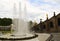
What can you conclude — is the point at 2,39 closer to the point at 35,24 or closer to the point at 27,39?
the point at 27,39

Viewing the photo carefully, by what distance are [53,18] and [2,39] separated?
32.7 metres

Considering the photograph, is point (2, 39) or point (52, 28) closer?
point (2, 39)

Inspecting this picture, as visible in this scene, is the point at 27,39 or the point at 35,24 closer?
the point at 27,39

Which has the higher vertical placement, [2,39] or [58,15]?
[58,15]

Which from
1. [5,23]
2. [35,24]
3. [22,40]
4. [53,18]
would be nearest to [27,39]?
[22,40]

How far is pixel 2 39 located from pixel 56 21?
33010 millimetres

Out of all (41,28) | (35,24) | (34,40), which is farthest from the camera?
(35,24)

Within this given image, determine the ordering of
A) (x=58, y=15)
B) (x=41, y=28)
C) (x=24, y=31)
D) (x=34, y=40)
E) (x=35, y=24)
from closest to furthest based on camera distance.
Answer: (x=34, y=40) < (x=24, y=31) < (x=58, y=15) < (x=41, y=28) < (x=35, y=24)

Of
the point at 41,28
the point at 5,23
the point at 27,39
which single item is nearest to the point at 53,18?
the point at 41,28

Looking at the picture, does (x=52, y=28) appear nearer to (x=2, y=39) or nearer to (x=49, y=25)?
(x=49, y=25)

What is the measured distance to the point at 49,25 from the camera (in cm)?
4275

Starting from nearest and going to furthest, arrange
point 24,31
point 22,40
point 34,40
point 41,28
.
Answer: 1. point 22,40
2. point 34,40
3. point 24,31
4. point 41,28

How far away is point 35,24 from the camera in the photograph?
A: 47000 millimetres

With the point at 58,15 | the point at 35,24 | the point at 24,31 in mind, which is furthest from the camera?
the point at 35,24
